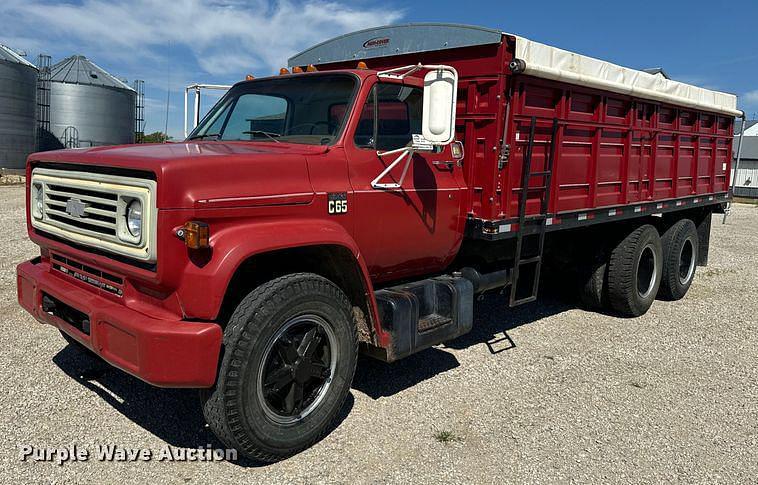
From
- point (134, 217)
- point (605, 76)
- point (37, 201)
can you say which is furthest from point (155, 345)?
point (605, 76)

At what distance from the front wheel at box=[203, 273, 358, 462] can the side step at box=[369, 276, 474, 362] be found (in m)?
0.33

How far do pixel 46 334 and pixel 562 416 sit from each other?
4390mm

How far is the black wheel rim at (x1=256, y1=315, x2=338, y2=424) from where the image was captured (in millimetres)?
3463

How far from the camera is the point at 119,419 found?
3.94 m

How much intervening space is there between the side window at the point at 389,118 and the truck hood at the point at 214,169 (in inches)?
16.3

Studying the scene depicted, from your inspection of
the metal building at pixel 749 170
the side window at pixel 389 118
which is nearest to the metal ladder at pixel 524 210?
the side window at pixel 389 118

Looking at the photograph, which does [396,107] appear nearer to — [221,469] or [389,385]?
[389,385]

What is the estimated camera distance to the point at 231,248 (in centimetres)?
310

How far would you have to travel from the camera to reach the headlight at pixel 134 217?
3156 millimetres

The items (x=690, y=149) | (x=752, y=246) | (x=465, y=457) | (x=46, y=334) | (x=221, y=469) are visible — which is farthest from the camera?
(x=752, y=246)

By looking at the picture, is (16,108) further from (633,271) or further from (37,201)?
(633,271)

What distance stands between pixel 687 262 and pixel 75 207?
7.65m

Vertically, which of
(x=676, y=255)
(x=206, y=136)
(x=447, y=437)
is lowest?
(x=447, y=437)

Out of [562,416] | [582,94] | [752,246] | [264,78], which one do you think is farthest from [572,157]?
[752,246]
